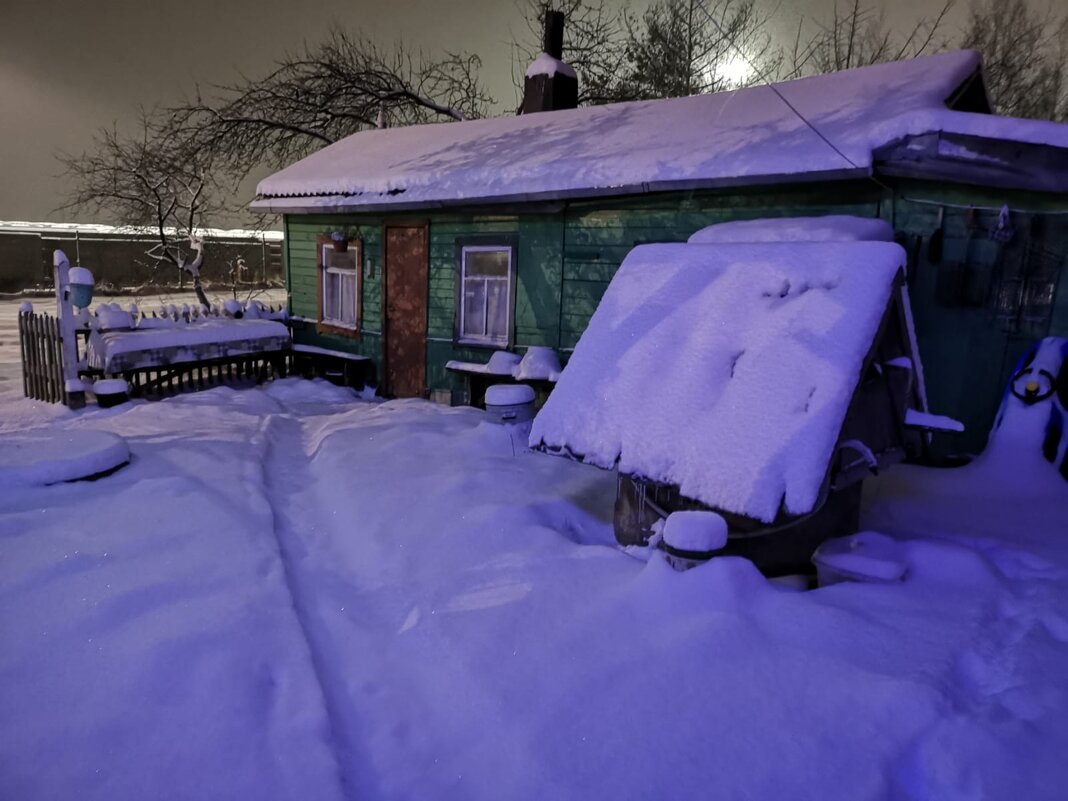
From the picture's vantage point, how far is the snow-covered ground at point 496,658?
8.23ft

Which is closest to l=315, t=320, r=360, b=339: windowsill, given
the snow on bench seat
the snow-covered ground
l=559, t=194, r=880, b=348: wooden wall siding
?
the snow on bench seat

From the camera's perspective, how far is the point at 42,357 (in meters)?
8.59

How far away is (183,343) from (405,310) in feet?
10.2

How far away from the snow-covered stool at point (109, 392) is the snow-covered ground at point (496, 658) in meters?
3.47

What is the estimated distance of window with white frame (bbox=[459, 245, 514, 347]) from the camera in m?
9.02

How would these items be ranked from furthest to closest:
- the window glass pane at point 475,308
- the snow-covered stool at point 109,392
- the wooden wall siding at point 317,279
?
the wooden wall siding at point 317,279
the window glass pane at point 475,308
the snow-covered stool at point 109,392

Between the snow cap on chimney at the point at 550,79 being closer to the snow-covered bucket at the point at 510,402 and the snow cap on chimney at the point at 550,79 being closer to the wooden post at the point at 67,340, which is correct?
the snow-covered bucket at the point at 510,402

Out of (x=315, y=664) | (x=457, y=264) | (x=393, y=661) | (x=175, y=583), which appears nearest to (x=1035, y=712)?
(x=393, y=661)

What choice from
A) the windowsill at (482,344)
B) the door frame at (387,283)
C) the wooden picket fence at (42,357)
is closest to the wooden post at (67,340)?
the wooden picket fence at (42,357)

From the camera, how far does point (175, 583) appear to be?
394 centimetres

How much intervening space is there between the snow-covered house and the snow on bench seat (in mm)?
6782

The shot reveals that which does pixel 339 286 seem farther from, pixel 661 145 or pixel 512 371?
pixel 661 145

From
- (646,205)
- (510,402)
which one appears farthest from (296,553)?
(646,205)

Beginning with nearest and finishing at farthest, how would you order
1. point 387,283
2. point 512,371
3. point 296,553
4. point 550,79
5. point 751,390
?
point 751,390, point 296,553, point 512,371, point 387,283, point 550,79
